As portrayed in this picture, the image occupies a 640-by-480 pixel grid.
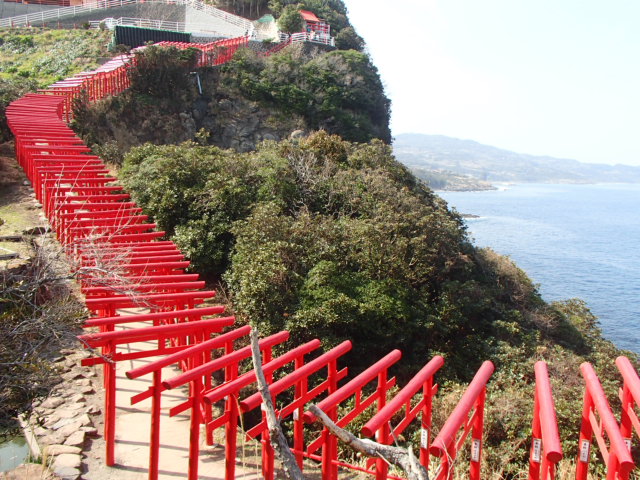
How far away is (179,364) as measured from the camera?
839 cm

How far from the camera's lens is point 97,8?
141ft

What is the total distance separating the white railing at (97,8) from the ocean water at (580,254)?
21126mm

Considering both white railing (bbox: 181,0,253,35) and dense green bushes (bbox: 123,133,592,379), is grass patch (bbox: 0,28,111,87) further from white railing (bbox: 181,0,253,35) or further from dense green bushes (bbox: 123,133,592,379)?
dense green bushes (bbox: 123,133,592,379)

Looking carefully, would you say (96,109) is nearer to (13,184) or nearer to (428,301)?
(13,184)

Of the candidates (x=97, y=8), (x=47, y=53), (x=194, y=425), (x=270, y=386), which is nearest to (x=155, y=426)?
(x=194, y=425)

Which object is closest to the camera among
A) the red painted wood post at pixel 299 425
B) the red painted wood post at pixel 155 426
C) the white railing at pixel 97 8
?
the red painted wood post at pixel 155 426

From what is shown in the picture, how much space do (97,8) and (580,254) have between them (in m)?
40.9

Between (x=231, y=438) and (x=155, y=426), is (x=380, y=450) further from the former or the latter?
(x=155, y=426)

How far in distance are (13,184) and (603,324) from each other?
2580 cm

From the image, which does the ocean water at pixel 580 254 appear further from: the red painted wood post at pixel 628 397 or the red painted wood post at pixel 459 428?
the red painted wood post at pixel 628 397

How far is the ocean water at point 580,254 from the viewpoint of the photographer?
31.8 meters

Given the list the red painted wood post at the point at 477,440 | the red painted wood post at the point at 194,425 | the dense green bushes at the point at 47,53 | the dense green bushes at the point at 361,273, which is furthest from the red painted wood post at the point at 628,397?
the dense green bushes at the point at 47,53

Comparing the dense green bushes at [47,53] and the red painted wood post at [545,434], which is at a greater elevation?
the dense green bushes at [47,53]

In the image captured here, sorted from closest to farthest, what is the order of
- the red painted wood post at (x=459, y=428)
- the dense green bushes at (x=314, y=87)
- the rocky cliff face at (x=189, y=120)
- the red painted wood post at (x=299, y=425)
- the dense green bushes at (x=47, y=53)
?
the red painted wood post at (x=459, y=428)
the red painted wood post at (x=299, y=425)
the rocky cliff face at (x=189, y=120)
the dense green bushes at (x=47, y=53)
the dense green bushes at (x=314, y=87)
